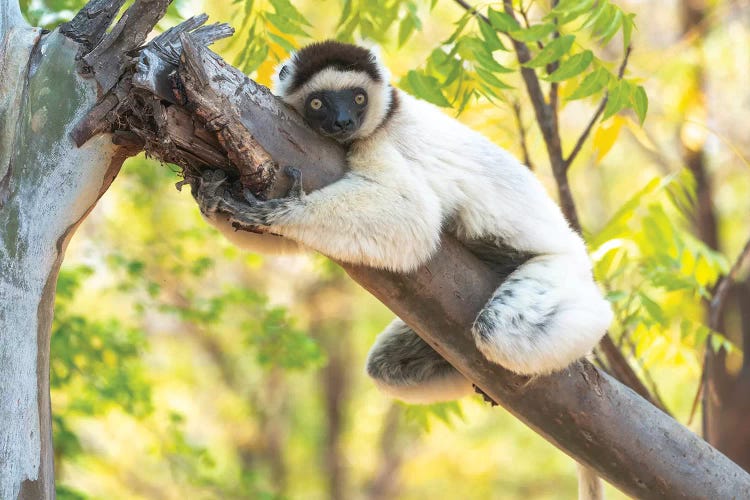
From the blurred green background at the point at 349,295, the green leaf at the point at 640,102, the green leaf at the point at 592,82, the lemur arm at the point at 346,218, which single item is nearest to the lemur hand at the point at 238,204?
the lemur arm at the point at 346,218

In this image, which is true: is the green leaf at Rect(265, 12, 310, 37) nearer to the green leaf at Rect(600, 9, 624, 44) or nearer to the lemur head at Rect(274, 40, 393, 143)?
the lemur head at Rect(274, 40, 393, 143)

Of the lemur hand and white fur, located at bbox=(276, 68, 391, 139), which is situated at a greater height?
white fur, located at bbox=(276, 68, 391, 139)

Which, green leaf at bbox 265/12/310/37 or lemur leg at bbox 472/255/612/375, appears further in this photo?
green leaf at bbox 265/12/310/37

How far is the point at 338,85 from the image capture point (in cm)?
420

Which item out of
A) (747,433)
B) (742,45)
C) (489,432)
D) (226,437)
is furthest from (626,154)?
(226,437)

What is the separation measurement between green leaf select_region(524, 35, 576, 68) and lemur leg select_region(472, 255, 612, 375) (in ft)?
3.46

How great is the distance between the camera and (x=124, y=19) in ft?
10.5

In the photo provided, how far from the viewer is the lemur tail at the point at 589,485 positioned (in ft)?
14.0

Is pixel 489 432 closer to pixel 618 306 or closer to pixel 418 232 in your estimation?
pixel 618 306

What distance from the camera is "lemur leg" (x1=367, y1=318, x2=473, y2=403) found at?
14.8ft

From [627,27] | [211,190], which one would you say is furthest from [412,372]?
[627,27]

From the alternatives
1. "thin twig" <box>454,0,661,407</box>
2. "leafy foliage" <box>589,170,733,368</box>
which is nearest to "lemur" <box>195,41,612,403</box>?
"leafy foliage" <box>589,170,733,368</box>

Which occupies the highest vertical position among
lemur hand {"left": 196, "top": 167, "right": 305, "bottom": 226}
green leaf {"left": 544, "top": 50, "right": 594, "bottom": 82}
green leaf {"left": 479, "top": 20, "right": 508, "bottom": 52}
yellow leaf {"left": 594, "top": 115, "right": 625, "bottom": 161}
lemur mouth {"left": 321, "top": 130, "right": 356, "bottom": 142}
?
green leaf {"left": 479, "top": 20, "right": 508, "bottom": 52}

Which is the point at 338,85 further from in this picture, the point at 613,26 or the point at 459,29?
the point at 613,26
